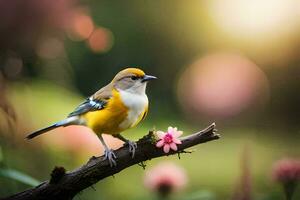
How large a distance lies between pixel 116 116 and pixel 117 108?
2cm

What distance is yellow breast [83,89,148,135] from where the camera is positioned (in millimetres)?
1011

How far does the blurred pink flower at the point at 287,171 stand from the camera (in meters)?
1.16

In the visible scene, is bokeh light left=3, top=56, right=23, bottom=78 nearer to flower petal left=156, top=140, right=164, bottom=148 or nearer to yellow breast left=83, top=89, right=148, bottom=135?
yellow breast left=83, top=89, right=148, bottom=135

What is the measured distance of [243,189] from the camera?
2.69 ft

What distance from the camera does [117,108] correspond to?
106 centimetres

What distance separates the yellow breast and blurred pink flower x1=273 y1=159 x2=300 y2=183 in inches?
10.1

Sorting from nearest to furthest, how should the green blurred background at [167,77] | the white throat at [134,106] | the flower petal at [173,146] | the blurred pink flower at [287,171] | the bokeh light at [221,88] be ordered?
the flower petal at [173,146] → the white throat at [134,106] → the blurred pink flower at [287,171] → the green blurred background at [167,77] → the bokeh light at [221,88]

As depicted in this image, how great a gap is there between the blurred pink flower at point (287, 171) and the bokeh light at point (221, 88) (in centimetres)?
161

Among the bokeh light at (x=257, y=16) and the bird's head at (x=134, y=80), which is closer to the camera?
the bird's head at (x=134, y=80)

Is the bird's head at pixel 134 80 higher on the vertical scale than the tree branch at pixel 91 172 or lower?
higher

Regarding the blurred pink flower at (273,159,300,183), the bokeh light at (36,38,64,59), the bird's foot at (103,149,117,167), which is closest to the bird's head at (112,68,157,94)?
the bird's foot at (103,149,117,167)

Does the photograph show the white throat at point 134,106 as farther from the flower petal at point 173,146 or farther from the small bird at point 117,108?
the flower petal at point 173,146

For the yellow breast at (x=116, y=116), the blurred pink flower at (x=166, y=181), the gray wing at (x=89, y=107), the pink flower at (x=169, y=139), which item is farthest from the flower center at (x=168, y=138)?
the blurred pink flower at (x=166, y=181)

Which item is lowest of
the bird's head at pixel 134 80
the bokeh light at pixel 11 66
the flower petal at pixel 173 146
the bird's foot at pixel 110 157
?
the bird's foot at pixel 110 157
